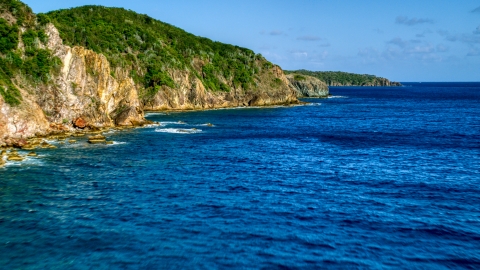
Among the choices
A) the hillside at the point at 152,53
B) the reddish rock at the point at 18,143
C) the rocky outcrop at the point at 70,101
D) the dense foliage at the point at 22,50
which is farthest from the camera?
the hillside at the point at 152,53

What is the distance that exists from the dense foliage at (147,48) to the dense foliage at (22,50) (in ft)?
109

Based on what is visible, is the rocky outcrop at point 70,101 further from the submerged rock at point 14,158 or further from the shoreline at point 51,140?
the submerged rock at point 14,158

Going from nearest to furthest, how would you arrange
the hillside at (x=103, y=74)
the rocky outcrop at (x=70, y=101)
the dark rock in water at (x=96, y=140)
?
the rocky outcrop at (x=70, y=101) → the dark rock in water at (x=96, y=140) → the hillside at (x=103, y=74)

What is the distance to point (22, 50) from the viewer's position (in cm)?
8219

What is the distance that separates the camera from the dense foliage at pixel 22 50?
78.9m

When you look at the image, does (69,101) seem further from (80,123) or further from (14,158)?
(14,158)

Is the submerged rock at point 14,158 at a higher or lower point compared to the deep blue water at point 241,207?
higher

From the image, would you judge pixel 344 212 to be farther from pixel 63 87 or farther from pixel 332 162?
pixel 63 87

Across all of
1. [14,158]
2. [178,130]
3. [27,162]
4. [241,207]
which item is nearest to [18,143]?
[14,158]

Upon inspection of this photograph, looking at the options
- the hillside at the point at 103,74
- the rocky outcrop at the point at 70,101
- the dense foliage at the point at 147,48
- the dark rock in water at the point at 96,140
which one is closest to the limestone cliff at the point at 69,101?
the rocky outcrop at the point at 70,101

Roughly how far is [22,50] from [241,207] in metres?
67.0

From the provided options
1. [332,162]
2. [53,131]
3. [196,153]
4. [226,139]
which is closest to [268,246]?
[332,162]

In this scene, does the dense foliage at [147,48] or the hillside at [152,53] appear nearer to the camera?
the hillside at [152,53]

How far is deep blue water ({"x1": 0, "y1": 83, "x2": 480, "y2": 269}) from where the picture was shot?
28.6 meters
